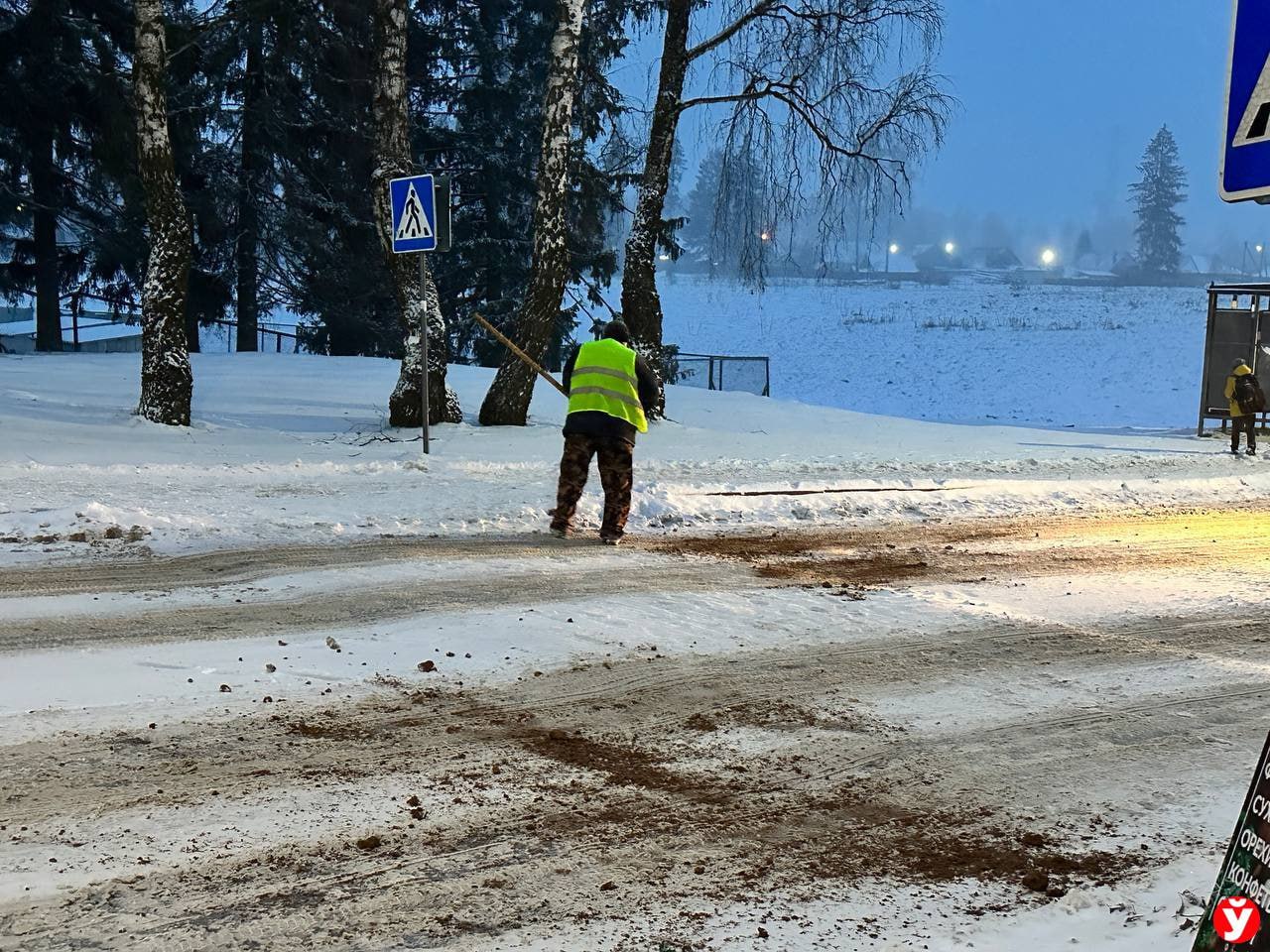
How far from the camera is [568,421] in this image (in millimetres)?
9547

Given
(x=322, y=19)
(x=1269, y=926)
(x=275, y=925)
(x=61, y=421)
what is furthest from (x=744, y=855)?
(x=322, y=19)

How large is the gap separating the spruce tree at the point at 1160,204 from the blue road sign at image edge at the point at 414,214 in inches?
3745

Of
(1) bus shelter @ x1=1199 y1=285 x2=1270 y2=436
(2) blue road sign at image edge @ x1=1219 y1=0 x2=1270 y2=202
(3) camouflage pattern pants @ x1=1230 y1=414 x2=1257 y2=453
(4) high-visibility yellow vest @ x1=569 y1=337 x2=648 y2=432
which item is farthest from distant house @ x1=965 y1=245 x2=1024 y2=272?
(2) blue road sign at image edge @ x1=1219 y1=0 x2=1270 y2=202

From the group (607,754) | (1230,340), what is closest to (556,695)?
(607,754)

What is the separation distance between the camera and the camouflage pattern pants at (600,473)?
9352 millimetres

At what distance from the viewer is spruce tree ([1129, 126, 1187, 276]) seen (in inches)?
3718

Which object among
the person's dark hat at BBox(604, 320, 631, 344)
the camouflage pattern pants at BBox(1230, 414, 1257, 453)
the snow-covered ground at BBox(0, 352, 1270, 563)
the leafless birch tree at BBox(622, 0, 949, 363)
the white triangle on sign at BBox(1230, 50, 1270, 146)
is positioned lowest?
the snow-covered ground at BBox(0, 352, 1270, 563)

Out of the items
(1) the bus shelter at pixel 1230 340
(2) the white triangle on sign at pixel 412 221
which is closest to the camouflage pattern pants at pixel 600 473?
(2) the white triangle on sign at pixel 412 221

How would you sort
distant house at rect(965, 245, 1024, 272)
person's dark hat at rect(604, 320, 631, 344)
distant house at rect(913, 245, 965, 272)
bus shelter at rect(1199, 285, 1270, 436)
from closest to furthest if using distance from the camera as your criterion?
1. person's dark hat at rect(604, 320, 631, 344)
2. bus shelter at rect(1199, 285, 1270, 436)
3. distant house at rect(965, 245, 1024, 272)
4. distant house at rect(913, 245, 965, 272)

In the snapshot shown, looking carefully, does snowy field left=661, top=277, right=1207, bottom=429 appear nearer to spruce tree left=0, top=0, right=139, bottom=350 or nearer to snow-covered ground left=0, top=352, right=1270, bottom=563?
snow-covered ground left=0, top=352, right=1270, bottom=563

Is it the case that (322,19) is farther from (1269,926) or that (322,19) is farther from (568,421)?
(1269,926)

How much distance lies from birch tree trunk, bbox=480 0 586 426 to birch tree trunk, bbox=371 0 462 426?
32.7 inches

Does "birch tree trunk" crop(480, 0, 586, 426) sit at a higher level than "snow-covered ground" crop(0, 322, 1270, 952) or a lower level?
higher

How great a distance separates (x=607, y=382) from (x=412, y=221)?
12.3 ft
